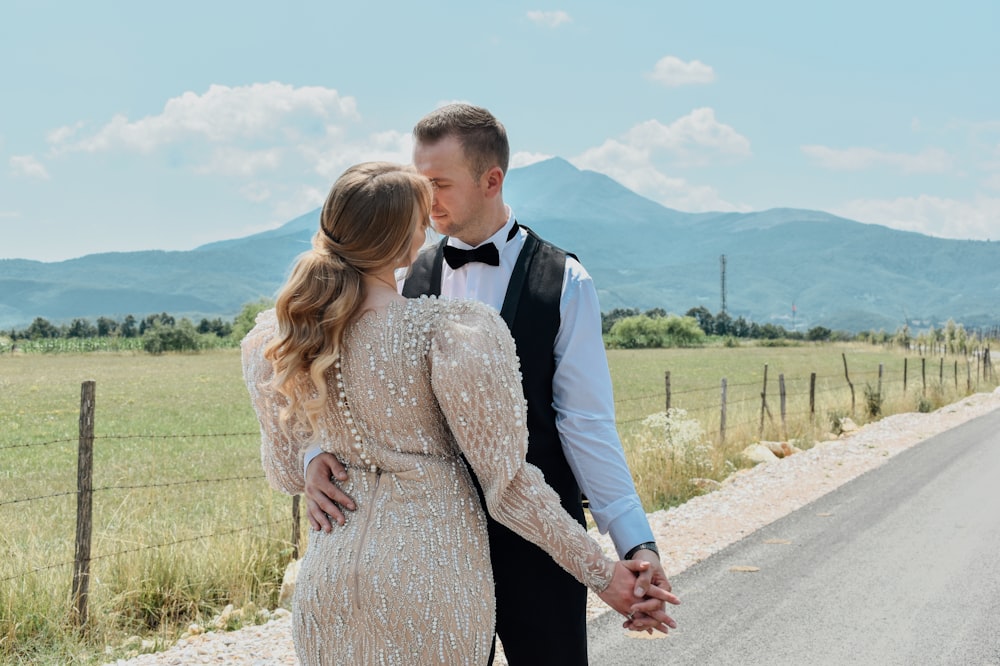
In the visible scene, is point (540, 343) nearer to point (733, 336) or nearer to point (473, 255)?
point (473, 255)

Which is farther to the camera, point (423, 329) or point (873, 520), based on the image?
point (873, 520)

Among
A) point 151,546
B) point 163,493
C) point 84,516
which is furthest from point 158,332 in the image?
point 84,516

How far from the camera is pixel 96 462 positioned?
646 inches

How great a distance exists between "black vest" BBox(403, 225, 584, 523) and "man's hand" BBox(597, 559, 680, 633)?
33 centimetres

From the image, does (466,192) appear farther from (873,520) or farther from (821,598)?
(873,520)

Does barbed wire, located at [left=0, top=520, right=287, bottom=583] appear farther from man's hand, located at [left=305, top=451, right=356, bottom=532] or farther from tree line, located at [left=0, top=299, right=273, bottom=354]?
tree line, located at [left=0, top=299, right=273, bottom=354]

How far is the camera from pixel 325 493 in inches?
77.6

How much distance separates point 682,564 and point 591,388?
482cm

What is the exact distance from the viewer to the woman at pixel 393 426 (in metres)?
1.87

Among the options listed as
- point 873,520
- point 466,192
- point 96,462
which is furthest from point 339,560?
point 96,462

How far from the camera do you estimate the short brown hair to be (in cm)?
245

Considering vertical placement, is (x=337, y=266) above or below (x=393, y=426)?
above

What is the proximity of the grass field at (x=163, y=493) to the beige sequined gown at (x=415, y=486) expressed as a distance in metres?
3.78

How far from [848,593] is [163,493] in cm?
938
